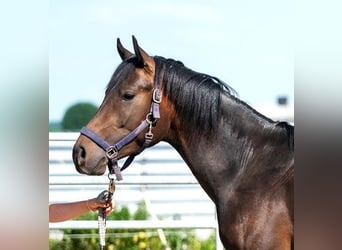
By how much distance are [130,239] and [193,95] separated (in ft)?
7.14

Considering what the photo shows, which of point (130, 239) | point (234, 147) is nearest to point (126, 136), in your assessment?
point (234, 147)

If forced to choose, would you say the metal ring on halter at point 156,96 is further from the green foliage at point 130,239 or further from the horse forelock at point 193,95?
the green foliage at point 130,239

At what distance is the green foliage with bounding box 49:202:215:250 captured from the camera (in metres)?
3.69

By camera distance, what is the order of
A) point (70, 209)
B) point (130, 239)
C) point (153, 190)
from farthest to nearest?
point (153, 190)
point (130, 239)
point (70, 209)

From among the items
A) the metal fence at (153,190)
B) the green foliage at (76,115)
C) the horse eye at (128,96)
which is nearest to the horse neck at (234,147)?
the horse eye at (128,96)

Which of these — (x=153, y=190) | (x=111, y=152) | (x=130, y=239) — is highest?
(x=111, y=152)

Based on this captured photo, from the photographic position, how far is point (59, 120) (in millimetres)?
4477

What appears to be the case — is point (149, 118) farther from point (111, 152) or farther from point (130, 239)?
point (130, 239)

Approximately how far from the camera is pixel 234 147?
1.90 m

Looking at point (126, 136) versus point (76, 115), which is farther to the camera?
point (76, 115)
